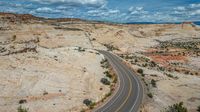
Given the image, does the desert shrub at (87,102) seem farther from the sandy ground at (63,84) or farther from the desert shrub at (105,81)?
the desert shrub at (105,81)

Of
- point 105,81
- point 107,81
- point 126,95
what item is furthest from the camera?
point 107,81

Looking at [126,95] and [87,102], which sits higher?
[87,102]

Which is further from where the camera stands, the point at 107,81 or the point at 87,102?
the point at 107,81

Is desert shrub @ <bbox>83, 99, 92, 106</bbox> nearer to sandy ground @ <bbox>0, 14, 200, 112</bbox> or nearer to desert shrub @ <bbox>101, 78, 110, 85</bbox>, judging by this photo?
sandy ground @ <bbox>0, 14, 200, 112</bbox>

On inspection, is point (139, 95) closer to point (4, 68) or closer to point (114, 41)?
point (4, 68)

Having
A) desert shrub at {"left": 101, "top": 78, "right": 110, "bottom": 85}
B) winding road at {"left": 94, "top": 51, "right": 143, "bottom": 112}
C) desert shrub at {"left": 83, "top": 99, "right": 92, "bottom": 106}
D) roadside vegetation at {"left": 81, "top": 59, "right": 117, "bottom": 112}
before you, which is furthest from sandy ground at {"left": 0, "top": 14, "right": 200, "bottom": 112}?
winding road at {"left": 94, "top": 51, "right": 143, "bottom": 112}

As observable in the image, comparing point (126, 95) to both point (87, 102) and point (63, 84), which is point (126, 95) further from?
point (63, 84)

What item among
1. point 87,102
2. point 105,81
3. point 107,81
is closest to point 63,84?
point 87,102

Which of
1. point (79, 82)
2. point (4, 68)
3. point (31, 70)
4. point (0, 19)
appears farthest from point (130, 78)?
point (0, 19)
